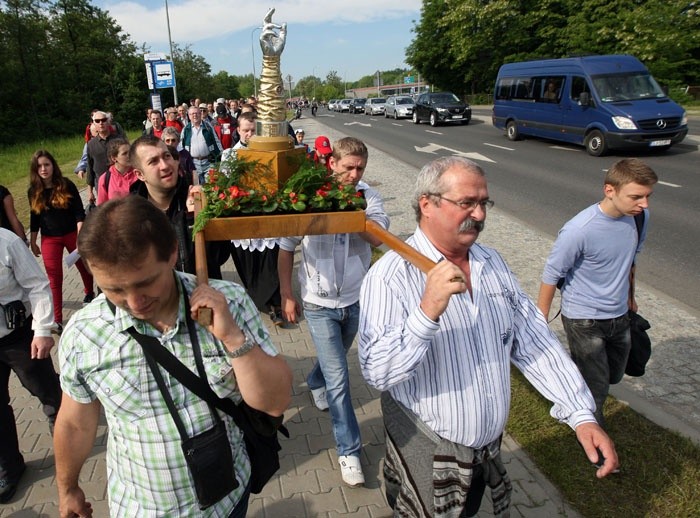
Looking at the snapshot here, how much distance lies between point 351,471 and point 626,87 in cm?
1557

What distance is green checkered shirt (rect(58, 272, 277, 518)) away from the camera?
Answer: 1688 millimetres

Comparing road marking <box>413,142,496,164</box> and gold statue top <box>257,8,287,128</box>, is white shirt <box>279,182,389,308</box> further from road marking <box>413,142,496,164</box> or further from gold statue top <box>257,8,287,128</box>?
road marking <box>413,142,496,164</box>

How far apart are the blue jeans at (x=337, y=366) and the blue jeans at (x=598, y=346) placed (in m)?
1.44

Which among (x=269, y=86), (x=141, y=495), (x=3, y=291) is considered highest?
(x=269, y=86)

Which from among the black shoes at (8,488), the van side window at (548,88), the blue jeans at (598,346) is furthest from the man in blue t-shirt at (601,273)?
the van side window at (548,88)

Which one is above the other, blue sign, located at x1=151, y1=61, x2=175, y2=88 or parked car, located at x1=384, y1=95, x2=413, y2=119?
blue sign, located at x1=151, y1=61, x2=175, y2=88

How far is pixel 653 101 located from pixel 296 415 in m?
14.9

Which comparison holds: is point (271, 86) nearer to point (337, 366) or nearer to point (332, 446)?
point (337, 366)

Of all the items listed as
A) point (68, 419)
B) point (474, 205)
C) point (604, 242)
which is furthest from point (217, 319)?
point (604, 242)

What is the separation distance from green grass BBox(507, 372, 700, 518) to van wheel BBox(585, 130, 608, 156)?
42.3 ft

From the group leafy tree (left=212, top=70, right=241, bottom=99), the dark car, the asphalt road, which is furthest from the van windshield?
leafy tree (left=212, top=70, right=241, bottom=99)

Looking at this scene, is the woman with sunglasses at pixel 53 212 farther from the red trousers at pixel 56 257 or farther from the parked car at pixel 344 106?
the parked car at pixel 344 106

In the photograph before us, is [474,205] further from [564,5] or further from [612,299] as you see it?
[564,5]

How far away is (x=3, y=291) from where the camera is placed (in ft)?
9.91
